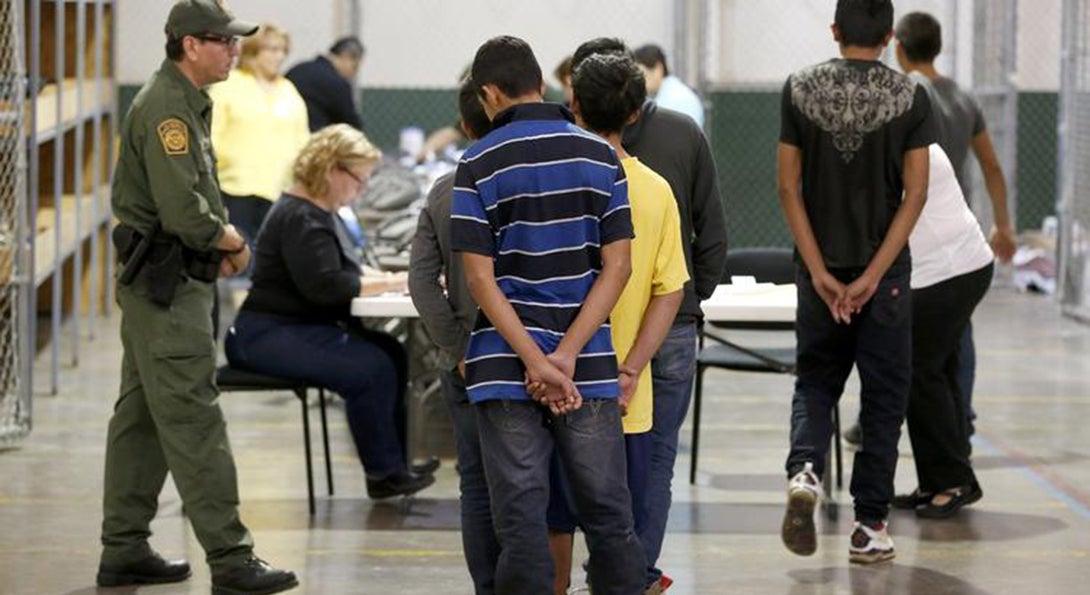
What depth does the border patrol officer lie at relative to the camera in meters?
5.29

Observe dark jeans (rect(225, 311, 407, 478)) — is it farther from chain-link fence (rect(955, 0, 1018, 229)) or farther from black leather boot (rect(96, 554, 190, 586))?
chain-link fence (rect(955, 0, 1018, 229))

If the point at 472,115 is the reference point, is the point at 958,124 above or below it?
below

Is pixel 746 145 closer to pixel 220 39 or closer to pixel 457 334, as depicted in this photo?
pixel 220 39

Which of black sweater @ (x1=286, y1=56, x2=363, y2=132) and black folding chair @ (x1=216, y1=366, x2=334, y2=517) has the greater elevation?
black sweater @ (x1=286, y1=56, x2=363, y2=132)

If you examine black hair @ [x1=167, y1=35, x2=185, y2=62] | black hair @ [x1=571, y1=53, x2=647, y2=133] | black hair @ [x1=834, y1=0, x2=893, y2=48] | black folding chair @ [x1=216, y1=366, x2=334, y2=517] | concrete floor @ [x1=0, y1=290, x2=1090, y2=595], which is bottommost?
concrete floor @ [x1=0, y1=290, x2=1090, y2=595]

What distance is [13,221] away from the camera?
8.40 m

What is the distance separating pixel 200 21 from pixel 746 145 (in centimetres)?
957

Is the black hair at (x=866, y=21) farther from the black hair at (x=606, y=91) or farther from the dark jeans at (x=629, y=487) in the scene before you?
the dark jeans at (x=629, y=487)

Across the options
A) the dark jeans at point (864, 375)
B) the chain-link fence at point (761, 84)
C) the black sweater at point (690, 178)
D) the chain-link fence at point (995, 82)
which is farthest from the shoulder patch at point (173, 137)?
the chain-link fence at point (761, 84)

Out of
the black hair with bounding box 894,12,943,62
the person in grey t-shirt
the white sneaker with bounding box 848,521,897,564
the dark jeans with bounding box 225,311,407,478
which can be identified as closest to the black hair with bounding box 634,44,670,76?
the person in grey t-shirt

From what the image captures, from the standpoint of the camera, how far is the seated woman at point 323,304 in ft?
21.7

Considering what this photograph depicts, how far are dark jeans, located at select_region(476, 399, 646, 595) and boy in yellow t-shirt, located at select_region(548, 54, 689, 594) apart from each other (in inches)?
6.7

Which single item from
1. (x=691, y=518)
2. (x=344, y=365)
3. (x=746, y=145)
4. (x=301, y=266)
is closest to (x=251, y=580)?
(x=344, y=365)

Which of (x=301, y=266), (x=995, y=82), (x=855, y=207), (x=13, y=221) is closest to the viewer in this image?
(x=855, y=207)
